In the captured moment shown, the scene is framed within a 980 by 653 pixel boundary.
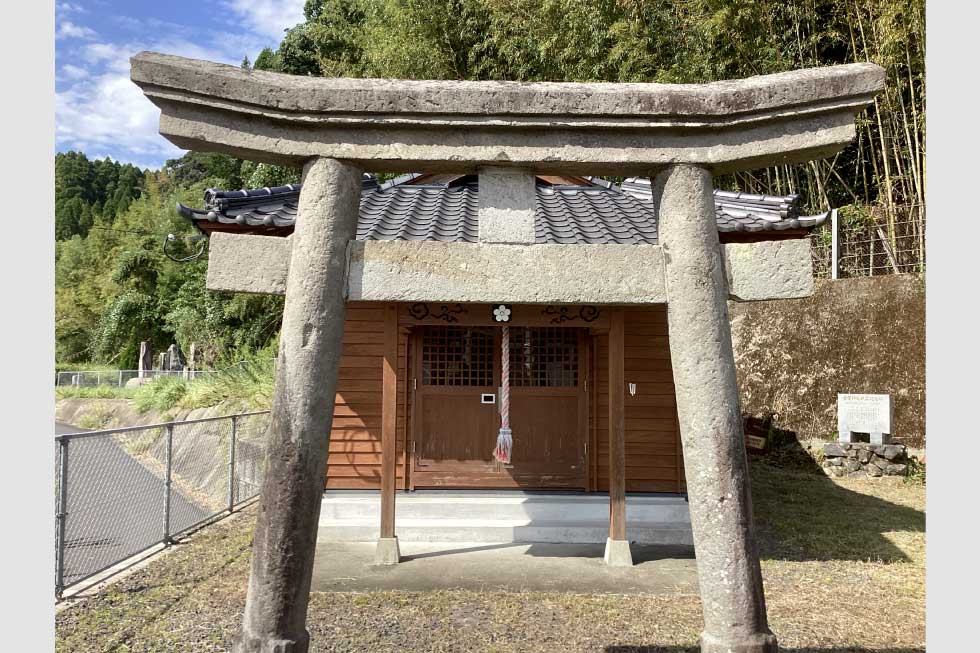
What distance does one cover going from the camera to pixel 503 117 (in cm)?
320

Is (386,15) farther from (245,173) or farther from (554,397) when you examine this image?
(554,397)

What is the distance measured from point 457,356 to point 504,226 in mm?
4888

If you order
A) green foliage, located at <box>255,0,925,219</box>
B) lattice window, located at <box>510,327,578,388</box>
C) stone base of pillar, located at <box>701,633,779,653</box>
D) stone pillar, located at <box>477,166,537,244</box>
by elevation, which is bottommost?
stone base of pillar, located at <box>701,633,779,653</box>

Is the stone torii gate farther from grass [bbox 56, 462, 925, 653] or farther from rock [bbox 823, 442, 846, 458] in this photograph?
rock [bbox 823, 442, 846, 458]

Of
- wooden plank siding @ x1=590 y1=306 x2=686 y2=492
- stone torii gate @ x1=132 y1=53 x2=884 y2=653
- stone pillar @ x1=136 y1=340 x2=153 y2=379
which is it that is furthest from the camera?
stone pillar @ x1=136 y1=340 x2=153 y2=379

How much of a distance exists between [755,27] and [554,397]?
358 inches

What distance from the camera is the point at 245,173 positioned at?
21.5m

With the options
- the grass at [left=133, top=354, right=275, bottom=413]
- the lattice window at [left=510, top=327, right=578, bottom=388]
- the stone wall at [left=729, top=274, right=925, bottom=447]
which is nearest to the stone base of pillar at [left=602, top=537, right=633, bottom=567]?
the lattice window at [left=510, top=327, right=578, bottom=388]

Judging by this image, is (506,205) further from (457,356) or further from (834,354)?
(834,354)

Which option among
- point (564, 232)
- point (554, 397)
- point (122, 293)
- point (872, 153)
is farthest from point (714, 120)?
point (122, 293)

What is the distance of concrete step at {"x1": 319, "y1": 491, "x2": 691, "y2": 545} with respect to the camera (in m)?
7.10

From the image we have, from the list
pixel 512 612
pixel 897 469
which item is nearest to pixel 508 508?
pixel 512 612

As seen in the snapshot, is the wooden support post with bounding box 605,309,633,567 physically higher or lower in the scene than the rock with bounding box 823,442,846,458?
higher

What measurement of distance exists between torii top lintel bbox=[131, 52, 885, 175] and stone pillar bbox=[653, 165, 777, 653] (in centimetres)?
28
